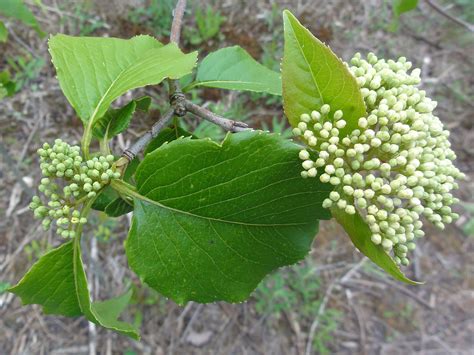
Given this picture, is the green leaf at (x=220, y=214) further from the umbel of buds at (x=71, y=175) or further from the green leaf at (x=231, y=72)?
the green leaf at (x=231, y=72)

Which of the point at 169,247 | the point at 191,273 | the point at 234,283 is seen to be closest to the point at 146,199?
the point at 169,247

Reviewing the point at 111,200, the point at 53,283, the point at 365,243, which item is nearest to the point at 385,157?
the point at 365,243

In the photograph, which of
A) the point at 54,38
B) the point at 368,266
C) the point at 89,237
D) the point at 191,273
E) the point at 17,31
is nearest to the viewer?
the point at 191,273

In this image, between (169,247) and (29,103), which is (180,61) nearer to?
(169,247)

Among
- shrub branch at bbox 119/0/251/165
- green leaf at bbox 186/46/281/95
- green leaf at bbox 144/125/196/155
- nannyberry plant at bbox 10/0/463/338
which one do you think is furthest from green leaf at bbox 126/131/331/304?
green leaf at bbox 186/46/281/95

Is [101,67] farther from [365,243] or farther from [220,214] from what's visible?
[365,243]

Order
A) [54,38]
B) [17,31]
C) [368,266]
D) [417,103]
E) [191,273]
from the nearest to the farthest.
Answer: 1. [417,103]
2. [191,273]
3. [54,38]
4. [17,31]
5. [368,266]

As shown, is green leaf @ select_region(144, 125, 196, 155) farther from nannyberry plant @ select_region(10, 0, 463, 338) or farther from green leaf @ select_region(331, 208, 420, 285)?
green leaf @ select_region(331, 208, 420, 285)
